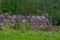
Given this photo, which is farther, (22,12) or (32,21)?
(22,12)

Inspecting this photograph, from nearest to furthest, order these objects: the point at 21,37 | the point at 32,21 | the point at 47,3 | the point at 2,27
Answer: the point at 21,37 → the point at 2,27 → the point at 32,21 → the point at 47,3

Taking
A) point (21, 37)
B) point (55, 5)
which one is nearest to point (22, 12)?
point (55, 5)

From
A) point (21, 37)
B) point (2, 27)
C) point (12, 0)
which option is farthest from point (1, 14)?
point (21, 37)

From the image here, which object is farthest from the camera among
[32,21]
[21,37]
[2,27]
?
[32,21]

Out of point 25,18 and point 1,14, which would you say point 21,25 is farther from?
point 1,14

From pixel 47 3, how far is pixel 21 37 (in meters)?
3.52

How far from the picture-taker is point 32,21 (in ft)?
27.7

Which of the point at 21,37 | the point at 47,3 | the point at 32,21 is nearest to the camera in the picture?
the point at 21,37

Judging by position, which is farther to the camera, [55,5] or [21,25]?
[55,5]

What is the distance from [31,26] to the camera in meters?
8.04

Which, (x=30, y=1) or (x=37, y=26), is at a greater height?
(x=30, y=1)

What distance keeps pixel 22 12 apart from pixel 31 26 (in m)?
1.46

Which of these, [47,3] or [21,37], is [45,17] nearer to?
[47,3]

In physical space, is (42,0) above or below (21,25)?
above
